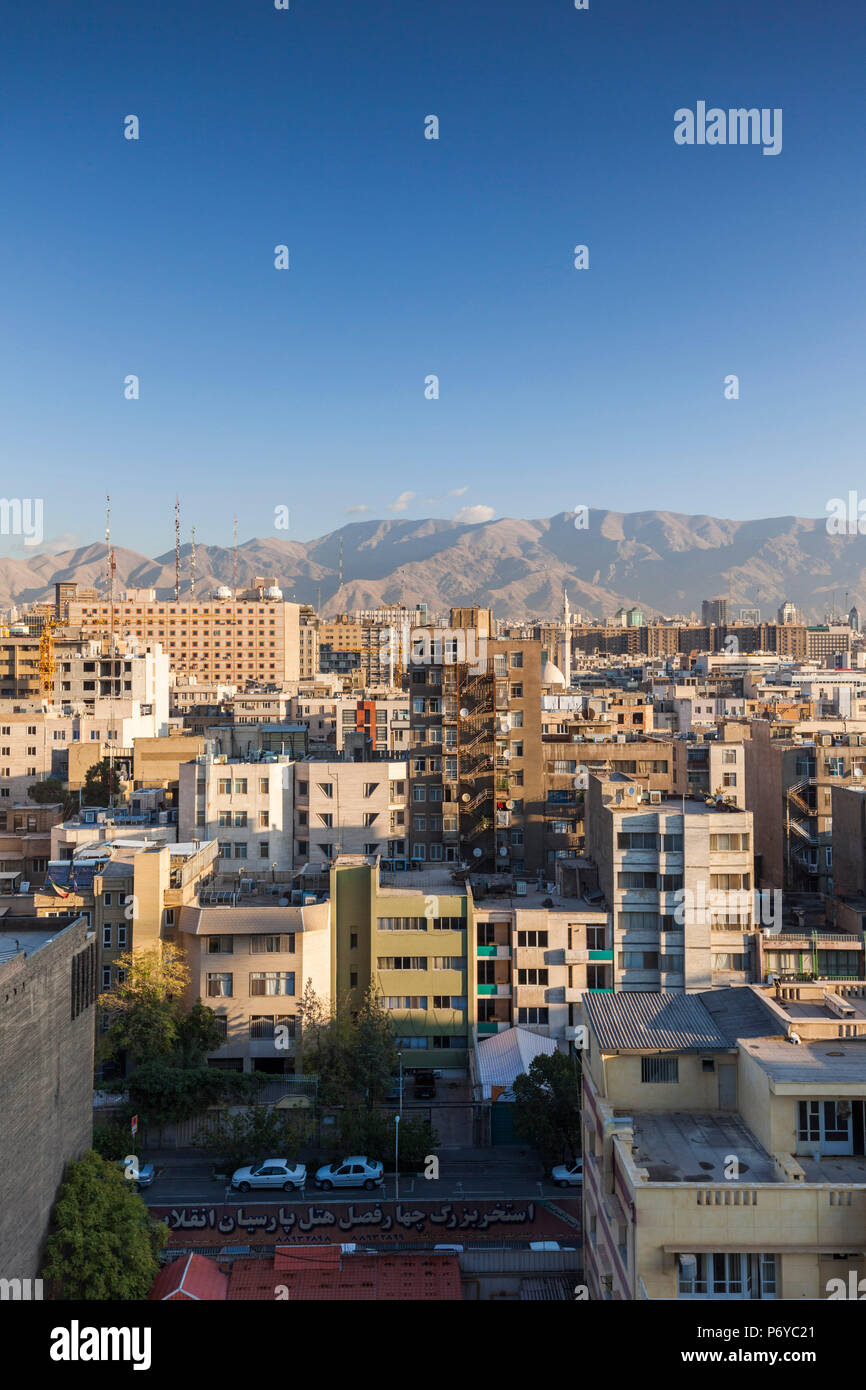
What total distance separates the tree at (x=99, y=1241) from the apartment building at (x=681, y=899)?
8.93 m

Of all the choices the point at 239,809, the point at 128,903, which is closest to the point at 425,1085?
the point at 128,903

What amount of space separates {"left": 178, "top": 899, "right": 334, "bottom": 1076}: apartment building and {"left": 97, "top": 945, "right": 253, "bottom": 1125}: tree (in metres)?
0.30

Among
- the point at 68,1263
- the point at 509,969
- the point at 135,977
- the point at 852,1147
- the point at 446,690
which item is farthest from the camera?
the point at 446,690

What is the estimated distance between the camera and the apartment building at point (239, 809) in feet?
84.1

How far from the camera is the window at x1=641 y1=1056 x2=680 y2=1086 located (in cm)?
879

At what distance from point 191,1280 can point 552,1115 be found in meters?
5.57

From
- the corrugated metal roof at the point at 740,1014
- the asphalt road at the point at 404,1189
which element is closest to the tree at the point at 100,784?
the asphalt road at the point at 404,1189

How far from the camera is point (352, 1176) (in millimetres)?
14297

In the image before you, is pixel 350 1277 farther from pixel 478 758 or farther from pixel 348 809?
pixel 478 758

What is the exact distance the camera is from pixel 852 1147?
25.5 feet

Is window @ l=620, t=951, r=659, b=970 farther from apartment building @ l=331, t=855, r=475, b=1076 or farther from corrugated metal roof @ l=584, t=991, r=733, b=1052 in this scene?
corrugated metal roof @ l=584, t=991, r=733, b=1052
